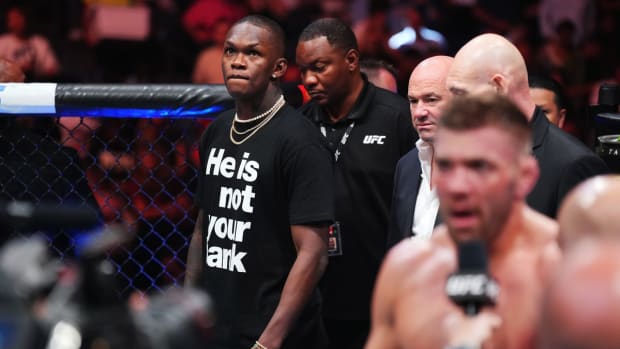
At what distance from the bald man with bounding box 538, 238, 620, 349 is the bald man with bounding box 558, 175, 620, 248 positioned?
0.03 metres

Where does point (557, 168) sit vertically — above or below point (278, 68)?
below

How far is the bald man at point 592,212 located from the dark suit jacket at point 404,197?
1568 mm

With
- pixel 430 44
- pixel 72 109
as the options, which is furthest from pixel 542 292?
pixel 430 44

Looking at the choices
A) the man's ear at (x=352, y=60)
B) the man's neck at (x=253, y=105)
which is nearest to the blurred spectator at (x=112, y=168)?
the man's neck at (x=253, y=105)

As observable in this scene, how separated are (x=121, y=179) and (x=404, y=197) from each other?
68.5 inches

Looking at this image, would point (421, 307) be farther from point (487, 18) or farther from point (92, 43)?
point (487, 18)

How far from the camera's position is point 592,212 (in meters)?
2.66

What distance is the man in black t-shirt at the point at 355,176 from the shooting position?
4.75 metres

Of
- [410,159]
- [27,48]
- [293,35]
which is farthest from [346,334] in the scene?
[293,35]

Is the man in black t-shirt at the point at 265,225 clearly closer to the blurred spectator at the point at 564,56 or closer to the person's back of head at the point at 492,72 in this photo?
the person's back of head at the point at 492,72

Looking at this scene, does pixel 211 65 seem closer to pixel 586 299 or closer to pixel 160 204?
pixel 160 204

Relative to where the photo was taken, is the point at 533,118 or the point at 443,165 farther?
the point at 533,118

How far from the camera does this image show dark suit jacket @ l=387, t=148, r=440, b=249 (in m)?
4.36

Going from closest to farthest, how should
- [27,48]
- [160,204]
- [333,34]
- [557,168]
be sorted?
[557,168], [333,34], [160,204], [27,48]
